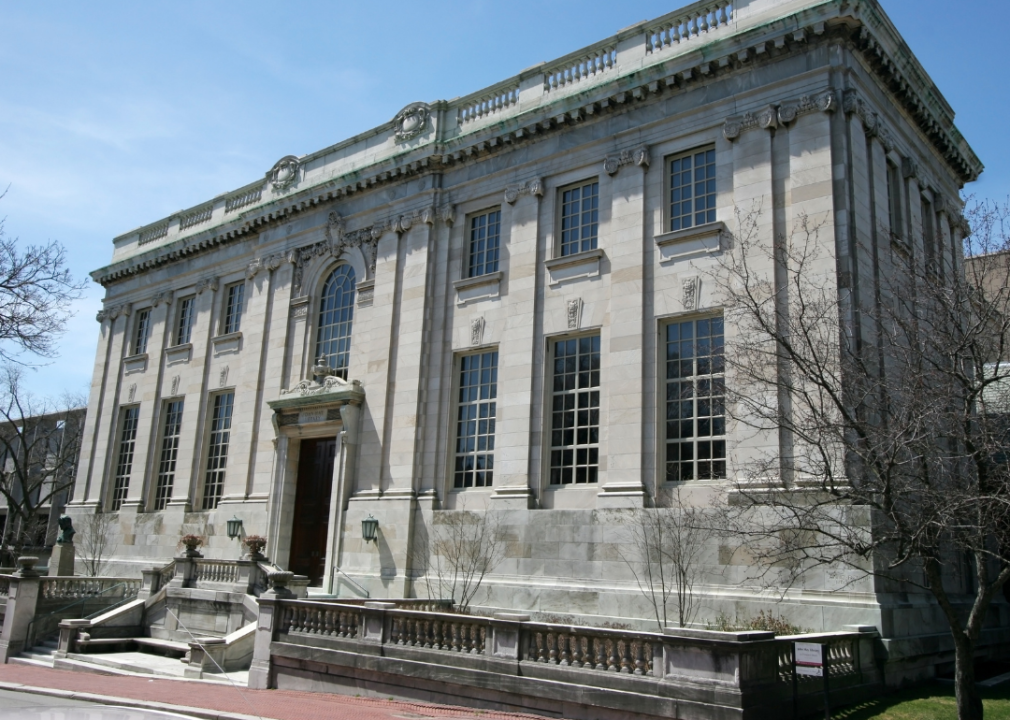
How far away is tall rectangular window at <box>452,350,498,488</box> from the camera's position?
2350cm

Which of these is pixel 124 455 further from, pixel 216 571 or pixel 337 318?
pixel 216 571

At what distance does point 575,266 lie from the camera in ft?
73.9

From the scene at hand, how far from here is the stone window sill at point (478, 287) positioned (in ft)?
79.4

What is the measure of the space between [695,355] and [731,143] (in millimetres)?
5000

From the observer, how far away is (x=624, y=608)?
19125mm

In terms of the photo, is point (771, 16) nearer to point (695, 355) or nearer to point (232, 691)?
point (695, 355)

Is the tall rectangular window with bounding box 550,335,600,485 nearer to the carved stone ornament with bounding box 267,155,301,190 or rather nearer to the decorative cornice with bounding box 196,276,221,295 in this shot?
the carved stone ornament with bounding box 267,155,301,190

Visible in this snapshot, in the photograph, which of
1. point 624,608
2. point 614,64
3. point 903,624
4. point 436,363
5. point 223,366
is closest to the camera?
point 903,624

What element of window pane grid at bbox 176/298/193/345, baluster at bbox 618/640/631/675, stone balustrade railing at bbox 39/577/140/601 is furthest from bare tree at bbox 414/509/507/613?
window pane grid at bbox 176/298/193/345

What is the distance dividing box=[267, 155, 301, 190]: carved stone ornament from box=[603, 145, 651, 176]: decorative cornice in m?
13.1

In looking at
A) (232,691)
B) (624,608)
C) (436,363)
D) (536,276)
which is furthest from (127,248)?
(624,608)

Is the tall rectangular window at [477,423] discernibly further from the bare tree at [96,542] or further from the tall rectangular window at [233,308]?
the bare tree at [96,542]

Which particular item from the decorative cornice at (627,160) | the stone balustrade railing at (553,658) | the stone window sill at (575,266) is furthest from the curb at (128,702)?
the decorative cornice at (627,160)

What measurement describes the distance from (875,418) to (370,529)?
13.5 metres
